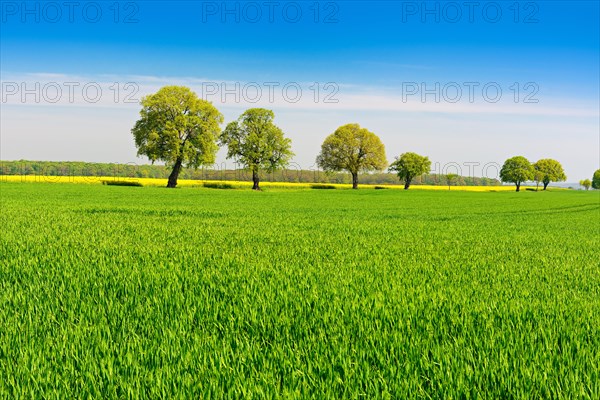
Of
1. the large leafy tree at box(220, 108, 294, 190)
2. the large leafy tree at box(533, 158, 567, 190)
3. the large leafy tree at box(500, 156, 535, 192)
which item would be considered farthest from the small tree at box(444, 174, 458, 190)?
the large leafy tree at box(220, 108, 294, 190)

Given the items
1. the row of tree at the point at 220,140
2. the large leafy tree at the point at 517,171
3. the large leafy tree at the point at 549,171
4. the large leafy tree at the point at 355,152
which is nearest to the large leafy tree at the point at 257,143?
the row of tree at the point at 220,140

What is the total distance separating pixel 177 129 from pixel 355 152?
1771 inches

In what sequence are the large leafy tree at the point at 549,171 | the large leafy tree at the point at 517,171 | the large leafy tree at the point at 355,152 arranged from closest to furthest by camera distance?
1. the large leafy tree at the point at 355,152
2. the large leafy tree at the point at 517,171
3. the large leafy tree at the point at 549,171

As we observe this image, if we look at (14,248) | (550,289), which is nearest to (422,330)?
(550,289)

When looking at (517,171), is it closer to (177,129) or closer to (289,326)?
(177,129)

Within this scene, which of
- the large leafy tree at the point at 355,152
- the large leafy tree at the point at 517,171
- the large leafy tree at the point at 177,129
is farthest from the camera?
the large leafy tree at the point at 517,171

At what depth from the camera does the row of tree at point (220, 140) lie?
70375mm

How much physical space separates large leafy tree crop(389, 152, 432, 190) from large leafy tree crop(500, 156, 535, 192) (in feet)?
147

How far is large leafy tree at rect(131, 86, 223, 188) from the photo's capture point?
69.8m

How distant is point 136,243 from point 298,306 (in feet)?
22.8

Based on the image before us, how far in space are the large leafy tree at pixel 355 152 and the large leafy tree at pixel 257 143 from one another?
20350mm

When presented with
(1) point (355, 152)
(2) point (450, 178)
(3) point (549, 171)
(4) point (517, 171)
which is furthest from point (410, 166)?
(3) point (549, 171)

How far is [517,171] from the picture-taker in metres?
147

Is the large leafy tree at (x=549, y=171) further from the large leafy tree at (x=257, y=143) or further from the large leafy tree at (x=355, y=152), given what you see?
the large leafy tree at (x=257, y=143)
